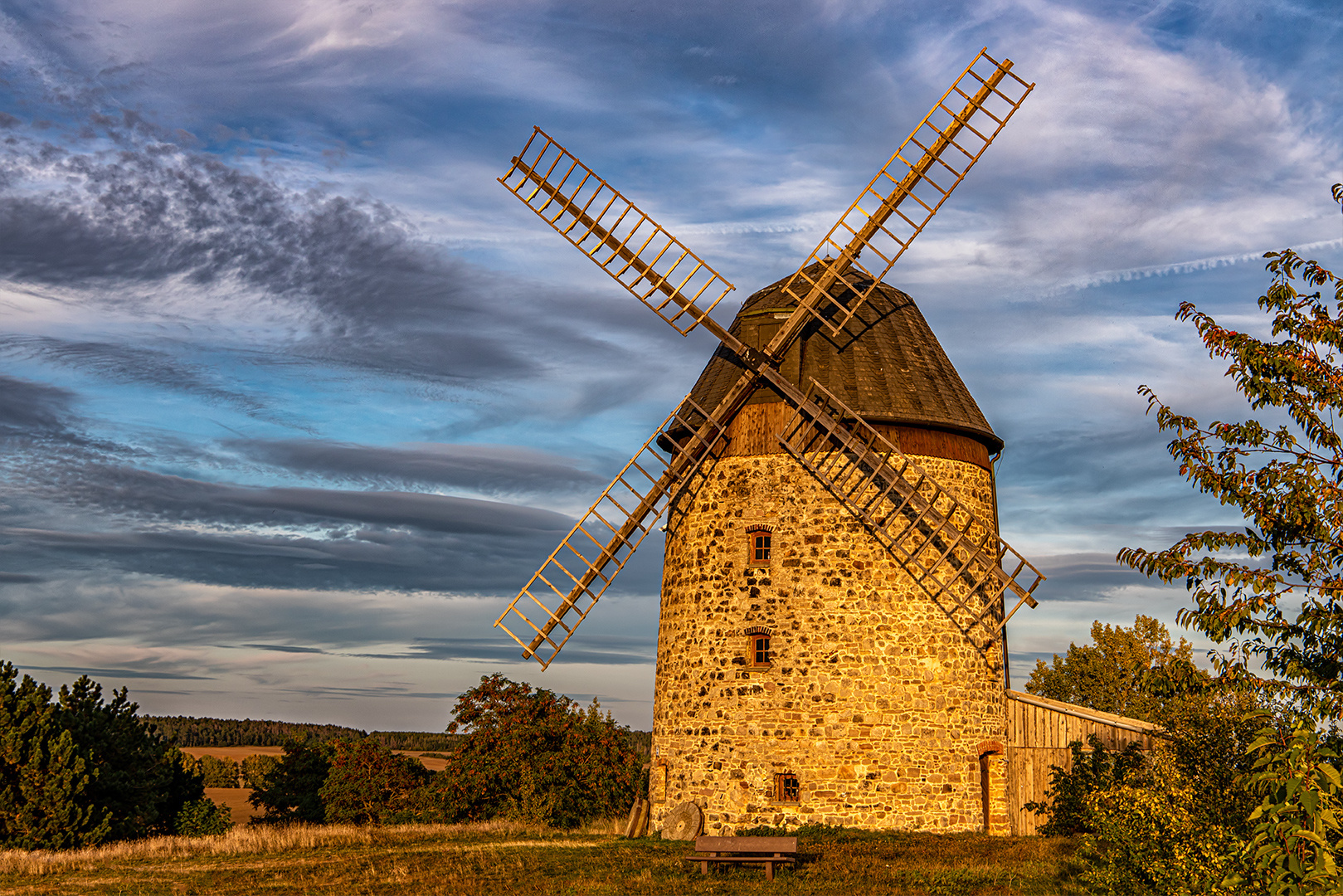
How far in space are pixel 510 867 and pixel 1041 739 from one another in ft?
36.8

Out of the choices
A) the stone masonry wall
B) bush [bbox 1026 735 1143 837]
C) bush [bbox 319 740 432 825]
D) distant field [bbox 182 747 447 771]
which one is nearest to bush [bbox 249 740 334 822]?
bush [bbox 319 740 432 825]

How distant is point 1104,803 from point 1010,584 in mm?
7767

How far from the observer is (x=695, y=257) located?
882 inches

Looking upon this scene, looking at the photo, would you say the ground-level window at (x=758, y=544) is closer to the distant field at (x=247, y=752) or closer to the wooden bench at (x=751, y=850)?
the wooden bench at (x=751, y=850)

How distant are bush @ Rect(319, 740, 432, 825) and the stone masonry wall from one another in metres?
12.3

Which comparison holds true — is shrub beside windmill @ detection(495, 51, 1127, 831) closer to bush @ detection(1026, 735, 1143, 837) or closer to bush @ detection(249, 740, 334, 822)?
bush @ detection(1026, 735, 1143, 837)

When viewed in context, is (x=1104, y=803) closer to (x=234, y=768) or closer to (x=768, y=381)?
(x=768, y=381)

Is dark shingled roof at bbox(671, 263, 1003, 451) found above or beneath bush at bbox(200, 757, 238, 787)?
above

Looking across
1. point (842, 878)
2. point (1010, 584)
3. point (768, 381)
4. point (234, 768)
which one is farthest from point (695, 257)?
point (234, 768)

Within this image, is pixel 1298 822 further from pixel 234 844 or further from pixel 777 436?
pixel 234 844

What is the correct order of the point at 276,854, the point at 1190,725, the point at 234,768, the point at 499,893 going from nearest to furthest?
the point at 1190,725 < the point at 499,893 < the point at 276,854 < the point at 234,768

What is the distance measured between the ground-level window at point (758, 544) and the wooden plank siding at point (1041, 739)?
6.19 m

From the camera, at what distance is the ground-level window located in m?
21.6

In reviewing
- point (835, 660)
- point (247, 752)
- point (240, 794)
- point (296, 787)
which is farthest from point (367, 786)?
point (247, 752)
